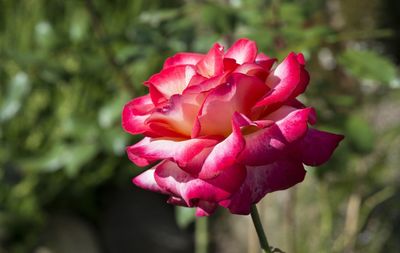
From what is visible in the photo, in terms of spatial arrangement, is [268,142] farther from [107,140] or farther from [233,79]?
[107,140]

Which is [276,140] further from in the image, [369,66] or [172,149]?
[369,66]

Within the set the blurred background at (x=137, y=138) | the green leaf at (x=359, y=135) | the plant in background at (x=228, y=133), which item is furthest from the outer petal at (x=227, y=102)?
the green leaf at (x=359, y=135)

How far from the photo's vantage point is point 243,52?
0.66 metres

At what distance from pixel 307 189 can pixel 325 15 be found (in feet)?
1.91

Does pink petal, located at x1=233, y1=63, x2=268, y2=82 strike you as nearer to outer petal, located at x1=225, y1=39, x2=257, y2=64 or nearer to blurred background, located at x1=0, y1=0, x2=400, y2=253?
outer petal, located at x1=225, y1=39, x2=257, y2=64

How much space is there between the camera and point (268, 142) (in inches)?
22.4

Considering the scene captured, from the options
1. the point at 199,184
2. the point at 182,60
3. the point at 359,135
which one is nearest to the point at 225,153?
the point at 199,184

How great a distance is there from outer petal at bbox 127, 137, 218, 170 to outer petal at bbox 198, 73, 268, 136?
0.06 feet

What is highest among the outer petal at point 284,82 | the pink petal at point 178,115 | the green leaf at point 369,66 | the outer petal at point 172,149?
the outer petal at point 284,82

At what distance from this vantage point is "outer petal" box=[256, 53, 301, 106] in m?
0.59

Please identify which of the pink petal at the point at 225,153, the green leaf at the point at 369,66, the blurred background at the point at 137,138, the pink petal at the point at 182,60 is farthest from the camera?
the blurred background at the point at 137,138

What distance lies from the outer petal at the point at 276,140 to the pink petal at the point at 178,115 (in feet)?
0.19

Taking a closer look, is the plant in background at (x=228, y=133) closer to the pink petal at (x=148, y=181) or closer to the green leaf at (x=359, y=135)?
the pink petal at (x=148, y=181)

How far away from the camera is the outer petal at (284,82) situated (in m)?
0.59
